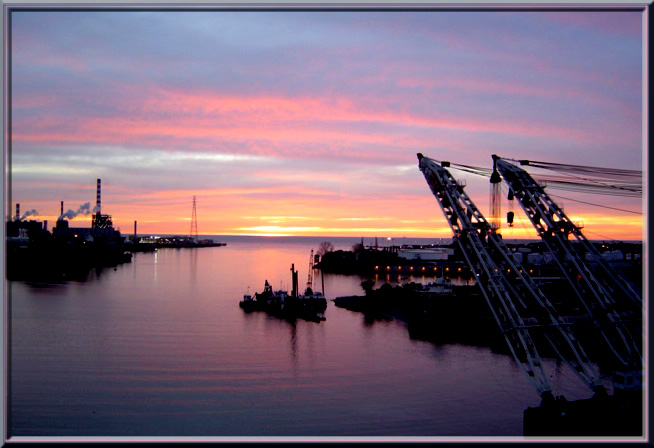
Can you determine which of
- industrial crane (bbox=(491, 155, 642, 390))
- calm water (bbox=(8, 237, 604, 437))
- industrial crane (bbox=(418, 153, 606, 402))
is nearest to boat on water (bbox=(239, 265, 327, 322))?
calm water (bbox=(8, 237, 604, 437))

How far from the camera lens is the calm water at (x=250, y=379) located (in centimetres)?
846

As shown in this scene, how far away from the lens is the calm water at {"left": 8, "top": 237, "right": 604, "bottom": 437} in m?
8.46

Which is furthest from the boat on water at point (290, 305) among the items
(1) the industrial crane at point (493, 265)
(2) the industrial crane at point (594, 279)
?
(2) the industrial crane at point (594, 279)

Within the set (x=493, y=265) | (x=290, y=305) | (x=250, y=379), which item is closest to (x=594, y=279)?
(x=493, y=265)

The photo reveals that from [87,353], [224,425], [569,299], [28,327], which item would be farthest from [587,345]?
[28,327]

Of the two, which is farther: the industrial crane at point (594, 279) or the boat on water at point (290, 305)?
the boat on water at point (290, 305)

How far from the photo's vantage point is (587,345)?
13406 mm

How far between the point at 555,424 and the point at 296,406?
412 centimetres

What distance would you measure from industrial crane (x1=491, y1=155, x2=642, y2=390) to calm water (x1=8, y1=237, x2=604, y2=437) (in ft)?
6.64

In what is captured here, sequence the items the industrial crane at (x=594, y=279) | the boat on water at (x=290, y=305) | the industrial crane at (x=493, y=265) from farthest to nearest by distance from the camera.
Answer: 1. the boat on water at (x=290, y=305)
2. the industrial crane at (x=493, y=265)
3. the industrial crane at (x=594, y=279)

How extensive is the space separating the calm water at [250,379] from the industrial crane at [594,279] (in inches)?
79.6

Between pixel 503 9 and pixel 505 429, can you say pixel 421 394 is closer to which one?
pixel 505 429

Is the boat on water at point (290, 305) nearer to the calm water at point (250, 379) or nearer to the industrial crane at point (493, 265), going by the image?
the calm water at point (250, 379)

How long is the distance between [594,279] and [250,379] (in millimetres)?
6418
